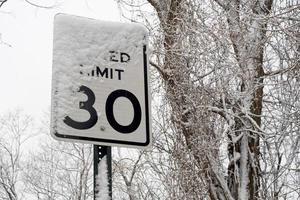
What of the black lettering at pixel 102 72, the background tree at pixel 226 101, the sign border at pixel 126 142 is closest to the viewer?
the sign border at pixel 126 142

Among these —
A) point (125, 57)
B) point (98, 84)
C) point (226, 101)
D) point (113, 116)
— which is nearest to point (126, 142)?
point (113, 116)

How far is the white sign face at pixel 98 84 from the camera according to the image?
6.17 feet

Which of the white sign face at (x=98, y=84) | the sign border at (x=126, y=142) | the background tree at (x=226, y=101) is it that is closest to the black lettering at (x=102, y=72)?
the white sign face at (x=98, y=84)

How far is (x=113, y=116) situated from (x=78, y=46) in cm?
32

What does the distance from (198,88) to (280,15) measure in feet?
7.87

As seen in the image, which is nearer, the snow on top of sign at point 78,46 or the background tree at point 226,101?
the snow on top of sign at point 78,46

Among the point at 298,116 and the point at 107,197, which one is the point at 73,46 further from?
the point at 298,116

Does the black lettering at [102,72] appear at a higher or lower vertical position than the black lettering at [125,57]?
lower

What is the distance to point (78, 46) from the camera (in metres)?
2.03

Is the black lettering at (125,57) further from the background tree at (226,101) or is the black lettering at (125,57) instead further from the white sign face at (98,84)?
the background tree at (226,101)

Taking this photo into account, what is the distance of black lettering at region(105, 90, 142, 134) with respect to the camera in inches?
76.0

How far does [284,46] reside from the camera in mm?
6008

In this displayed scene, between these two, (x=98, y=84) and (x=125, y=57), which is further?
(x=125, y=57)

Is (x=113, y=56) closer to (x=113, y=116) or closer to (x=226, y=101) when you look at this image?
(x=113, y=116)
